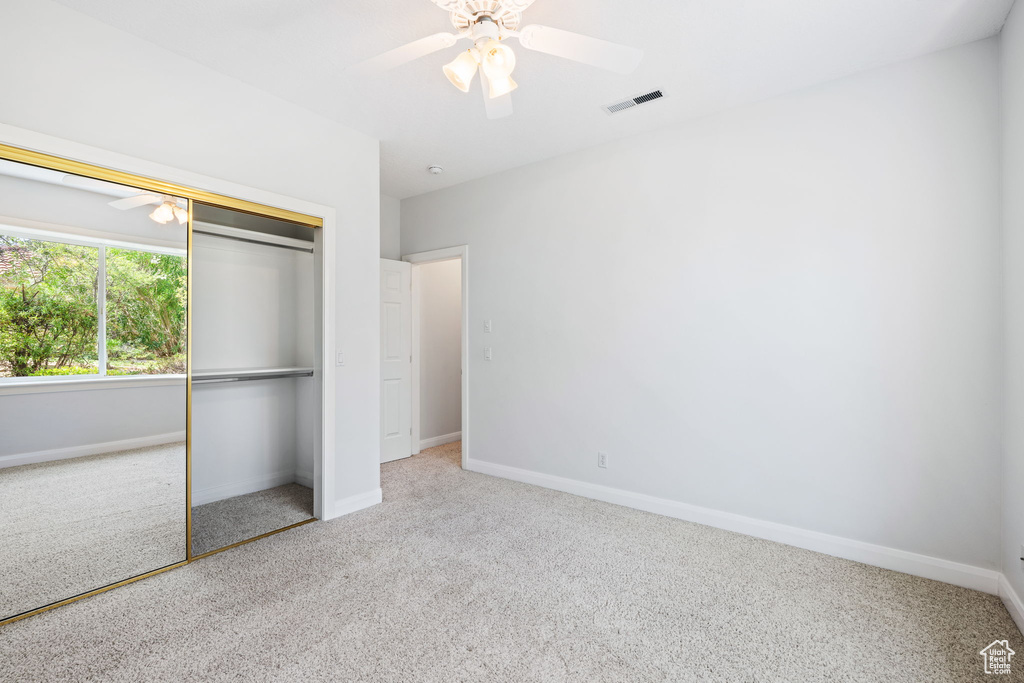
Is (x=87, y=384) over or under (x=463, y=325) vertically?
under

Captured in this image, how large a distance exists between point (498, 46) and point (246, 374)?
7.82ft

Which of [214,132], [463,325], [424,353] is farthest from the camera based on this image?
[424,353]

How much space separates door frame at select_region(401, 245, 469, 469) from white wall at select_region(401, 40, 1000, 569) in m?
0.53

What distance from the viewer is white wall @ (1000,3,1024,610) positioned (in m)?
2.05

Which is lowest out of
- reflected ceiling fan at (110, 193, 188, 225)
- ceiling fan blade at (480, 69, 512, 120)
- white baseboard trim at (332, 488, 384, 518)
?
white baseboard trim at (332, 488, 384, 518)

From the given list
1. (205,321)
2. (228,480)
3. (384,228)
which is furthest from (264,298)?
(384,228)

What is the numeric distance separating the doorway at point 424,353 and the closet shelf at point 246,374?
146 centimetres

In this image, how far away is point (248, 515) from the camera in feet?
9.81

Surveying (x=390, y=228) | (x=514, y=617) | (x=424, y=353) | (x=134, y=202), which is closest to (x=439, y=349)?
(x=424, y=353)

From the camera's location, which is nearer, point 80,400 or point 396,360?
point 80,400

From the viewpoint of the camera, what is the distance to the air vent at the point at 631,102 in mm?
2896

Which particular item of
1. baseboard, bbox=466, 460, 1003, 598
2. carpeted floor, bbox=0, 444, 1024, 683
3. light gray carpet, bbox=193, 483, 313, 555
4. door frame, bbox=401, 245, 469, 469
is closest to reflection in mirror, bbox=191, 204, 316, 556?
light gray carpet, bbox=193, 483, 313, 555

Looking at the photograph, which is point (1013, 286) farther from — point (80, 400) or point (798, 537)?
point (80, 400)

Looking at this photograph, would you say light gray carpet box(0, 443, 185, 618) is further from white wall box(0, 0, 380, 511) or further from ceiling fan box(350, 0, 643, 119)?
ceiling fan box(350, 0, 643, 119)
